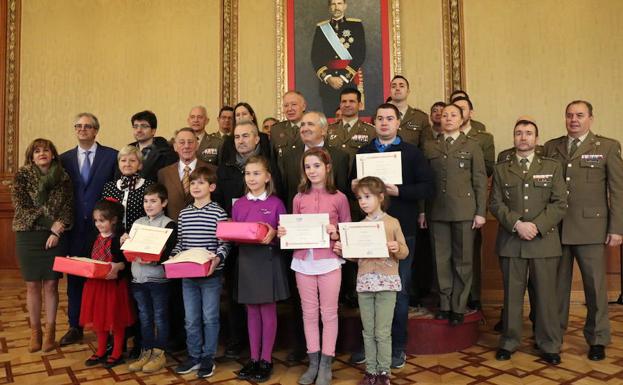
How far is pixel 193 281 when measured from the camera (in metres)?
2.99

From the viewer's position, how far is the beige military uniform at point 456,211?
333 cm

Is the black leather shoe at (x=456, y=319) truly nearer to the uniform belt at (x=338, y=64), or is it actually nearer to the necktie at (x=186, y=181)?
the necktie at (x=186, y=181)

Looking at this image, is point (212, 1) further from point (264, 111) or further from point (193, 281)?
point (193, 281)

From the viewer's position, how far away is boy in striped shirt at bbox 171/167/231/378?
2.97 meters

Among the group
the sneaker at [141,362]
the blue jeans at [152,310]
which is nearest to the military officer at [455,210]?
the blue jeans at [152,310]

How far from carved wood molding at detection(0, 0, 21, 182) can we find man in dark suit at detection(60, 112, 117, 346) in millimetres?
3109

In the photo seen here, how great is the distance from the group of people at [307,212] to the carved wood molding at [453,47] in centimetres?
214

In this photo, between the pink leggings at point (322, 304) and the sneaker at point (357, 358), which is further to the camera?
the sneaker at point (357, 358)

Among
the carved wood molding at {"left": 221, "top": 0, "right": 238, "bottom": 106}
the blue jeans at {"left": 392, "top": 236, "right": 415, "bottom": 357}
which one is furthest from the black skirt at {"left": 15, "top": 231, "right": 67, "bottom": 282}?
the carved wood molding at {"left": 221, "top": 0, "right": 238, "bottom": 106}

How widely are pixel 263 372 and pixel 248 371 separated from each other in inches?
3.9

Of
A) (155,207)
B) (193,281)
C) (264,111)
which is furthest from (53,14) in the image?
(193,281)

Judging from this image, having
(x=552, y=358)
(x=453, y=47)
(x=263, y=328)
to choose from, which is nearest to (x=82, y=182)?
(x=263, y=328)

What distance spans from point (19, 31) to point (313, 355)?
5931 millimetres

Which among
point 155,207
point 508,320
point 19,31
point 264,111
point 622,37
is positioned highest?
point 19,31
